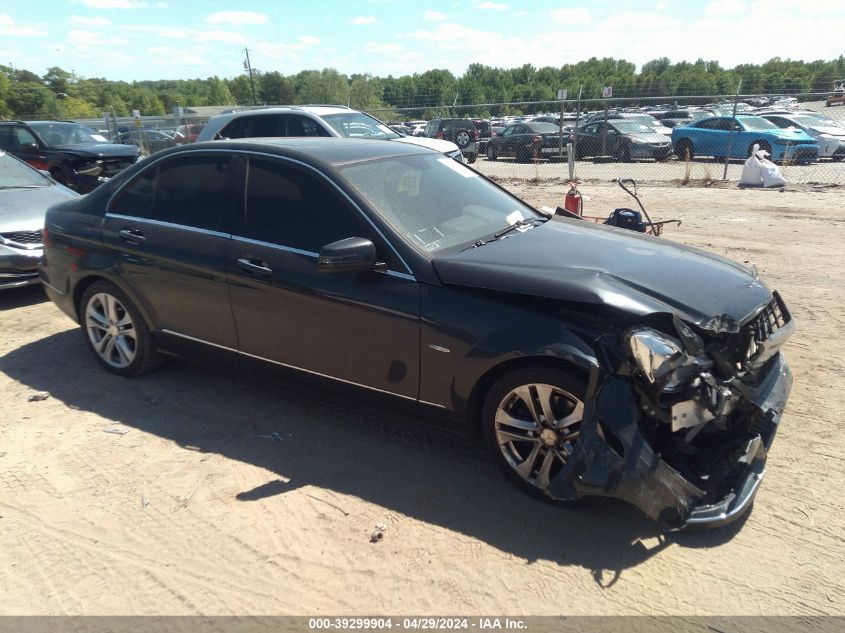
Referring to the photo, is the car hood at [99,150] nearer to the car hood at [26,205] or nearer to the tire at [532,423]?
the car hood at [26,205]

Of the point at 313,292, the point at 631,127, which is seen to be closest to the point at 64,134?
the point at 313,292

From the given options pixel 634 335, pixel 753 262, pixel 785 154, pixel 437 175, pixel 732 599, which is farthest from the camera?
pixel 785 154

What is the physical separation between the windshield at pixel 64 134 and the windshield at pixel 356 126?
5.76 meters

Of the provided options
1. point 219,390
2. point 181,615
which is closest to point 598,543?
point 181,615

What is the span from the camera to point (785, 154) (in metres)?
17.1

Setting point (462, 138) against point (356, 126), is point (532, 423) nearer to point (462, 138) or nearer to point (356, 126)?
point (356, 126)

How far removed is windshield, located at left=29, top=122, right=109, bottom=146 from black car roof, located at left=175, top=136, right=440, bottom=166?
10.0 meters

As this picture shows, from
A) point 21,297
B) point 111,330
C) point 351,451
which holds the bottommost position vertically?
point 21,297

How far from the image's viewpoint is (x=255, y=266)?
3.78 meters

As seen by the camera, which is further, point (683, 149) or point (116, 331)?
point (683, 149)

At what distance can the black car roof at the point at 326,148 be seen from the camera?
385cm

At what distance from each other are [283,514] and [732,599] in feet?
6.86

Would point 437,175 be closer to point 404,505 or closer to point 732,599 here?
point 404,505

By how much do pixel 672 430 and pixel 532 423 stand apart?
0.64m
